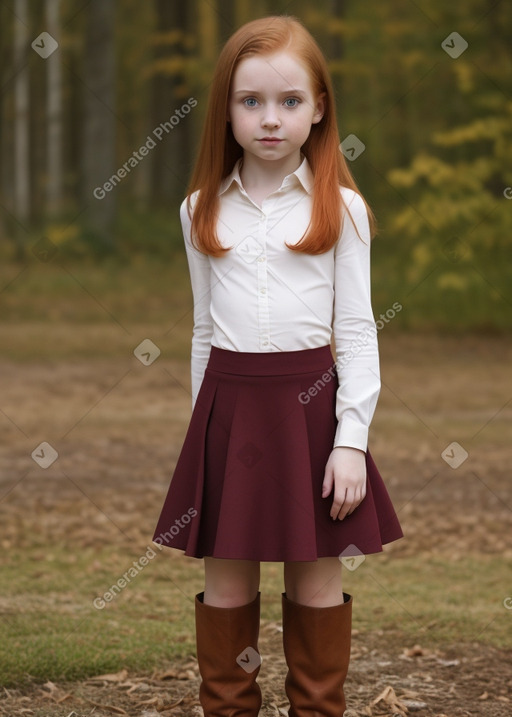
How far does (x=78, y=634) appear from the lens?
13.1 ft

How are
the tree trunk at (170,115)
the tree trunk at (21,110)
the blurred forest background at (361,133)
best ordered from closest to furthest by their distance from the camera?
the blurred forest background at (361,133), the tree trunk at (21,110), the tree trunk at (170,115)

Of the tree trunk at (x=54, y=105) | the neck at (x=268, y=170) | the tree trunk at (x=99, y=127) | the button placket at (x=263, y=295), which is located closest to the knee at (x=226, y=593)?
the button placket at (x=263, y=295)

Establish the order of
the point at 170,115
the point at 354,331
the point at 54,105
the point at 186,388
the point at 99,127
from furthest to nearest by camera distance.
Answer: the point at 170,115 → the point at 54,105 → the point at 99,127 → the point at 186,388 → the point at 354,331

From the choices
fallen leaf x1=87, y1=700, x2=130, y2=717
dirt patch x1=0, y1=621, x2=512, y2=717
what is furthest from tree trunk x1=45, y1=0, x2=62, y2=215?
fallen leaf x1=87, y1=700, x2=130, y2=717

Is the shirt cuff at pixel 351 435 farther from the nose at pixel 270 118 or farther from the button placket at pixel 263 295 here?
the nose at pixel 270 118

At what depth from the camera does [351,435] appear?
8.69 feet

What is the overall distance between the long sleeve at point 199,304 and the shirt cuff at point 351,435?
41 centimetres

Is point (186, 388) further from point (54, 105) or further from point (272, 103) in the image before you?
point (54, 105)

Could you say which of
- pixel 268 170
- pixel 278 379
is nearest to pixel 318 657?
pixel 278 379

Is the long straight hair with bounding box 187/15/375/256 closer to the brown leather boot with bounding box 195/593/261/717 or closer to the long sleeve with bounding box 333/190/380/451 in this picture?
the long sleeve with bounding box 333/190/380/451

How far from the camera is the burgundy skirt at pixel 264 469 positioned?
2637 millimetres

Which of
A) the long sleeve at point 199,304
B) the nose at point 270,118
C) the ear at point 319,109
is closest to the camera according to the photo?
the nose at point 270,118

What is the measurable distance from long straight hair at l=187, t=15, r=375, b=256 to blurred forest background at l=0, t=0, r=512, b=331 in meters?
0.29

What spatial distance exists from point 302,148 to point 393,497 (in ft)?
11.9
